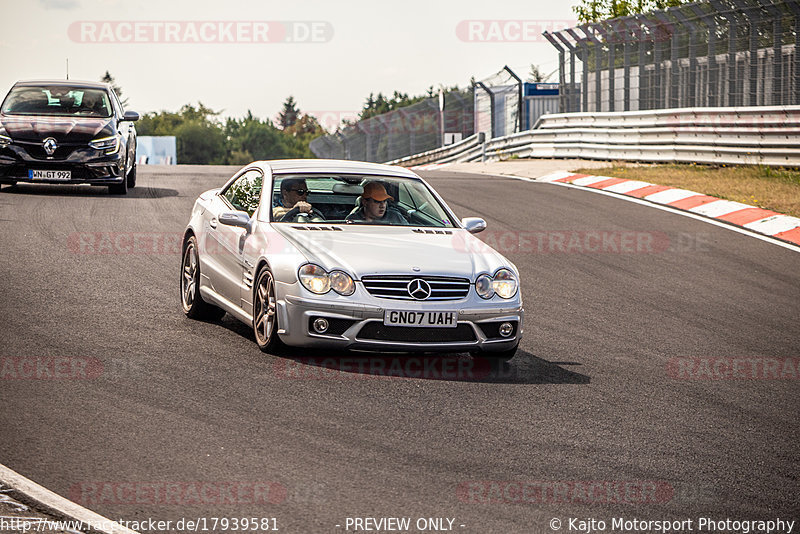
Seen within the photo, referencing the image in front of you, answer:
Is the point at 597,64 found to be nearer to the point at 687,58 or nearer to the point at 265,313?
the point at 687,58

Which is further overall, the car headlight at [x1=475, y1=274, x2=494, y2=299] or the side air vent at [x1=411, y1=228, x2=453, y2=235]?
the side air vent at [x1=411, y1=228, x2=453, y2=235]

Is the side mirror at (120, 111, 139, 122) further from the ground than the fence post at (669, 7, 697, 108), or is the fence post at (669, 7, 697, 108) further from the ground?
the fence post at (669, 7, 697, 108)

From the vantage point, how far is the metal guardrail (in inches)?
755

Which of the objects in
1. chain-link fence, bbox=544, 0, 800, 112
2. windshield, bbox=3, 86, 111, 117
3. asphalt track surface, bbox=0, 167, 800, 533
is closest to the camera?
asphalt track surface, bbox=0, 167, 800, 533

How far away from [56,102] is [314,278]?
37.2 ft

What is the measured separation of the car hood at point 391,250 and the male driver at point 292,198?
24 cm

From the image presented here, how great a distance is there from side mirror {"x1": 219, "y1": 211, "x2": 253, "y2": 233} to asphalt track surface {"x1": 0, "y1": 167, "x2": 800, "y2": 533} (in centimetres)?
85

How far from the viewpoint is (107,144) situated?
16.9m

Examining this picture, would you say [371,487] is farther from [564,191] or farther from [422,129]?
[422,129]

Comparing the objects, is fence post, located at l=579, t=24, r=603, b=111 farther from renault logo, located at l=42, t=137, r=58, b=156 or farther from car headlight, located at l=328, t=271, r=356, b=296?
car headlight, located at l=328, t=271, r=356, b=296

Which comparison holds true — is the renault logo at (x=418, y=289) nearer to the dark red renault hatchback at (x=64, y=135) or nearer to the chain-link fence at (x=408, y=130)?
the dark red renault hatchback at (x=64, y=135)

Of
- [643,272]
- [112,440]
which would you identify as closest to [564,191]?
[643,272]

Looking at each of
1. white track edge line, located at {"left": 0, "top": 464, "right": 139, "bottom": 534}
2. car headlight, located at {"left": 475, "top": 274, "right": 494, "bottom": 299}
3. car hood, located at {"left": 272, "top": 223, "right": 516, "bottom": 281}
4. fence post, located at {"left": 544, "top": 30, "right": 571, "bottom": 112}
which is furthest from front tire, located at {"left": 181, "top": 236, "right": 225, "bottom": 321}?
fence post, located at {"left": 544, "top": 30, "right": 571, "bottom": 112}

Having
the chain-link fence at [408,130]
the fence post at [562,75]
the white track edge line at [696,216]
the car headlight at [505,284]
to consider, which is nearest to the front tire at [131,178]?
the white track edge line at [696,216]
